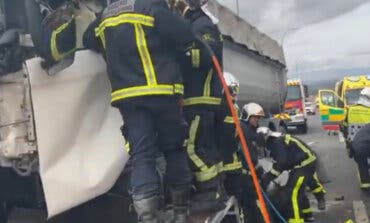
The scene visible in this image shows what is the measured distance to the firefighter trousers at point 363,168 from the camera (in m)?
8.33

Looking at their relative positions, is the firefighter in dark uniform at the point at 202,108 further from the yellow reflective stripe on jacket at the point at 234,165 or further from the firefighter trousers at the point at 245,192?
the firefighter trousers at the point at 245,192

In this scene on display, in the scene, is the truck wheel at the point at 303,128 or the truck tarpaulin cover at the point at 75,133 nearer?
the truck tarpaulin cover at the point at 75,133

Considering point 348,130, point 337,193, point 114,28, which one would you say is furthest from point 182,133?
point 348,130

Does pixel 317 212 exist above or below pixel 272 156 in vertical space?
below

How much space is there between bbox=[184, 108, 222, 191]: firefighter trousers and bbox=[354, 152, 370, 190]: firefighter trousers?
4783 mm

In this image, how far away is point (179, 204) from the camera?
135 inches

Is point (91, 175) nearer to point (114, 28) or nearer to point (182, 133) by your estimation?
point (182, 133)

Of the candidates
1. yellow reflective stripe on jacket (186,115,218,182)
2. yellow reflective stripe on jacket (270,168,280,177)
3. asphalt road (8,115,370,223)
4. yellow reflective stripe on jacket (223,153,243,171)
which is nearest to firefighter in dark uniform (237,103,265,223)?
yellow reflective stripe on jacket (223,153,243,171)

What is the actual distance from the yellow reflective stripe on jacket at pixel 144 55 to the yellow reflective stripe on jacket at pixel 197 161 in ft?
2.37

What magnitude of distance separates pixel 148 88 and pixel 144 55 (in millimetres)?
195

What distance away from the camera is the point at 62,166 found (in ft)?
11.4

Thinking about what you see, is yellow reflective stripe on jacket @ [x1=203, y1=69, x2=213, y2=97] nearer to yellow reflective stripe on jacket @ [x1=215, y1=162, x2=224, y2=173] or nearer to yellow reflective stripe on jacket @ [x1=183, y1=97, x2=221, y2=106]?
yellow reflective stripe on jacket @ [x1=183, y1=97, x2=221, y2=106]

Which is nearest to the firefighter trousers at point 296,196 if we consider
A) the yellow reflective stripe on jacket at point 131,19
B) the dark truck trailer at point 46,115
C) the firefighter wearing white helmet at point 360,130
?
the firefighter wearing white helmet at point 360,130

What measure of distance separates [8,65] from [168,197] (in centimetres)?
125
